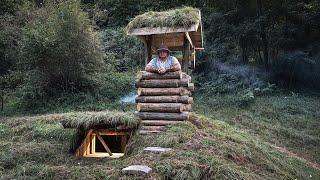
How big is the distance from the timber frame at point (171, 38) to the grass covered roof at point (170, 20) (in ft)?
0.26

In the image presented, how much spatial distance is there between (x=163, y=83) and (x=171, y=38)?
2116 millimetres

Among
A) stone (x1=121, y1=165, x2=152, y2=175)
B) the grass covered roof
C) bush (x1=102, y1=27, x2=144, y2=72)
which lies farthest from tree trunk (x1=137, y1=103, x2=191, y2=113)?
bush (x1=102, y1=27, x2=144, y2=72)

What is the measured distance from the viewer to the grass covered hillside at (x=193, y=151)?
697cm

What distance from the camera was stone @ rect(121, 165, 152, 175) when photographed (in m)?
6.56

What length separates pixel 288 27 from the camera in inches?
750

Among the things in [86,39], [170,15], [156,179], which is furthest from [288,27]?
[156,179]

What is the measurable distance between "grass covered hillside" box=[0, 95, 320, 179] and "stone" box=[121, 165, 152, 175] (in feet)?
0.34

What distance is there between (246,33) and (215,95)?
384cm

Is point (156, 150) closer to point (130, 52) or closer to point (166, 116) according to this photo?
point (166, 116)

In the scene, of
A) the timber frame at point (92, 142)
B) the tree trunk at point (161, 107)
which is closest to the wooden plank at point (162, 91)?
the tree trunk at point (161, 107)

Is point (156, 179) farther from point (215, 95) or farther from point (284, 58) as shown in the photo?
point (284, 58)

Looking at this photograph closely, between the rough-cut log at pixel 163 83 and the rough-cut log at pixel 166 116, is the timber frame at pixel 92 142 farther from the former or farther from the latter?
the rough-cut log at pixel 163 83

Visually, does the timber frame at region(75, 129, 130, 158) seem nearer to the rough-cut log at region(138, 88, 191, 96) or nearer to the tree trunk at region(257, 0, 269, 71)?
the rough-cut log at region(138, 88, 191, 96)

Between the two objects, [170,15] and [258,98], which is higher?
[170,15]
